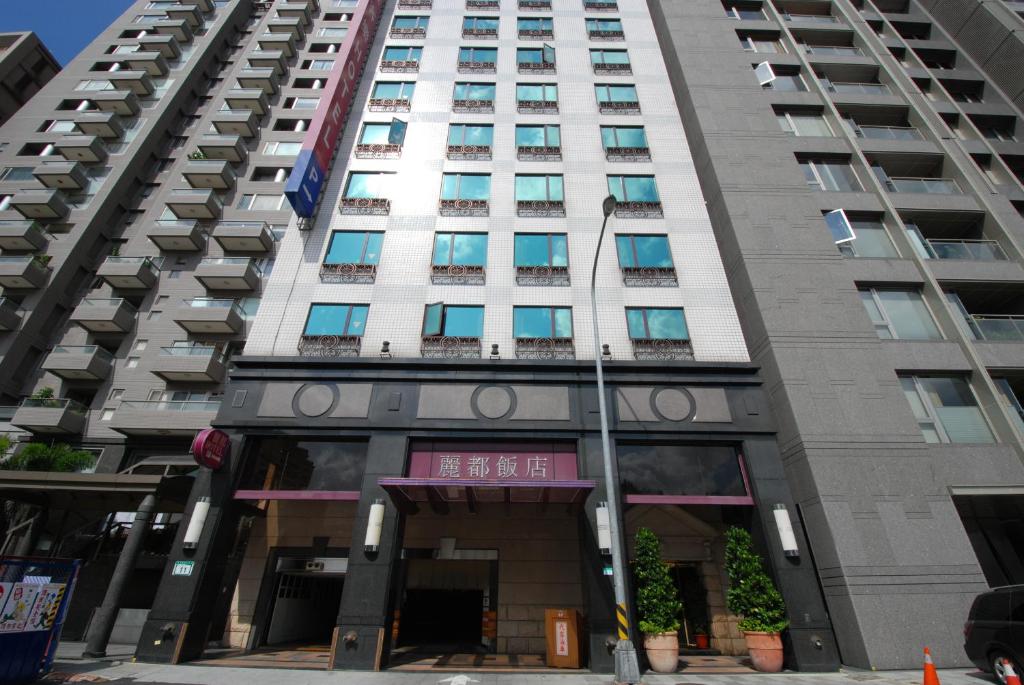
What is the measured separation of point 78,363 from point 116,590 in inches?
813

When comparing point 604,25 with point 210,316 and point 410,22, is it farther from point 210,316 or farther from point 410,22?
point 210,316

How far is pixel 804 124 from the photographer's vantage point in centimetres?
2320

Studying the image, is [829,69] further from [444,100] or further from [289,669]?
[289,669]

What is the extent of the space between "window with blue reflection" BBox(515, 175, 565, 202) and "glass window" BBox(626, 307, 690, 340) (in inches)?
256

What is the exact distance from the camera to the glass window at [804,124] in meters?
22.9

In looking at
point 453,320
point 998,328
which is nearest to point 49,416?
point 453,320

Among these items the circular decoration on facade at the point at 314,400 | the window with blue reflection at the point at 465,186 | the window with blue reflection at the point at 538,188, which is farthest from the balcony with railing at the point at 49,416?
the window with blue reflection at the point at 538,188

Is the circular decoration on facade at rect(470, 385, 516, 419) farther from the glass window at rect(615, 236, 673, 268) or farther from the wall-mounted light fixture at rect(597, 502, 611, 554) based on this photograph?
the glass window at rect(615, 236, 673, 268)

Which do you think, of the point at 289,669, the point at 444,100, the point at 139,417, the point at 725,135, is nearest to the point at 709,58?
the point at 725,135

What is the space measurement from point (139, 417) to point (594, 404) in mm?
24276

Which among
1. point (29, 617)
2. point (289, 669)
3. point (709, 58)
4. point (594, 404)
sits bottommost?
point (289, 669)

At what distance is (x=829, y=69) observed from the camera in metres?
26.0

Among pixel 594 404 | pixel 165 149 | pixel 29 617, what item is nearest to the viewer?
pixel 29 617

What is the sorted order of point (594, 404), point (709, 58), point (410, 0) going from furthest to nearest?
point (410, 0) → point (709, 58) → point (594, 404)
